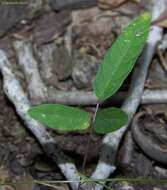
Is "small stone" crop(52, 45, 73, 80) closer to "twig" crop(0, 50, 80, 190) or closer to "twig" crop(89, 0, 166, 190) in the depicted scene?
"twig" crop(0, 50, 80, 190)

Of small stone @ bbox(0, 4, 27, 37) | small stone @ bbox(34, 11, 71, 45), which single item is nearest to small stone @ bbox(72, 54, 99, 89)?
small stone @ bbox(34, 11, 71, 45)

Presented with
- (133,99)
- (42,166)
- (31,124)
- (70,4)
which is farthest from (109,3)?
(42,166)

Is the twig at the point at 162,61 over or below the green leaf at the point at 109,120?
below

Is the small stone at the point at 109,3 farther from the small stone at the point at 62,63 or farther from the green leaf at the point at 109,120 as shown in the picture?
the green leaf at the point at 109,120

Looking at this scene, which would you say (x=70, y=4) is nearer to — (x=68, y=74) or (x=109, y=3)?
(x=109, y=3)

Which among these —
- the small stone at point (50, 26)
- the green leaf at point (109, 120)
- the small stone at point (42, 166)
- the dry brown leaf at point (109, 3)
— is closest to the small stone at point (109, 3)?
the dry brown leaf at point (109, 3)
